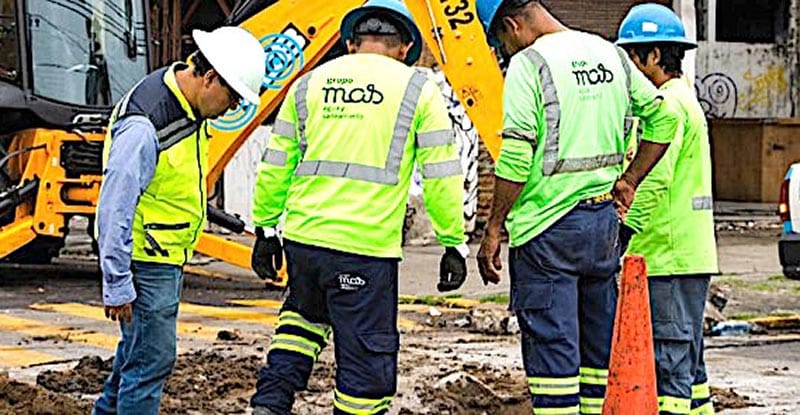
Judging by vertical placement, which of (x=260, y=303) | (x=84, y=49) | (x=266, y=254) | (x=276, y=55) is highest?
(x=84, y=49)

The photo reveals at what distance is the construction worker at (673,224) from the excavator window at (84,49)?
741 centimetres

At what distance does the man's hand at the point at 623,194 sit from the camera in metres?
6.23

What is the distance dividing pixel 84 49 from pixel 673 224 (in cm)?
779

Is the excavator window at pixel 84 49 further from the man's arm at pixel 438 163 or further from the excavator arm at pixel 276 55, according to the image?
the man's arm at pixel 438 163

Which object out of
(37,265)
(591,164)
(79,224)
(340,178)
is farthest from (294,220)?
(79,224)

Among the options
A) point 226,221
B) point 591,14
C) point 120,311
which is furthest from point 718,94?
point 120,311

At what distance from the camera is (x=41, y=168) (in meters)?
12.6

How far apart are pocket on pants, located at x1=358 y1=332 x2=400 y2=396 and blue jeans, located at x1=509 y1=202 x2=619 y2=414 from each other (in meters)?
0.53

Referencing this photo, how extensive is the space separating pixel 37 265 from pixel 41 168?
2872 millimetres

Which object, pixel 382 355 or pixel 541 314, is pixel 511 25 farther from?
pixel 382 355

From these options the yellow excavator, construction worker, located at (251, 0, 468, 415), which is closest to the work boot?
construction worker, located at (251, 0, 468, 415)

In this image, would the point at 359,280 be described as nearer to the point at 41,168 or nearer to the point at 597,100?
the point at 597,100

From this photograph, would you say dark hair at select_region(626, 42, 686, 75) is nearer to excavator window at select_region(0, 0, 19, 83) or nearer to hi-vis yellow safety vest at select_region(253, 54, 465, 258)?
hi-vis yellow safety vest at select_region(253, 54, 465, 258)

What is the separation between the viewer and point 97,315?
11562 mm
